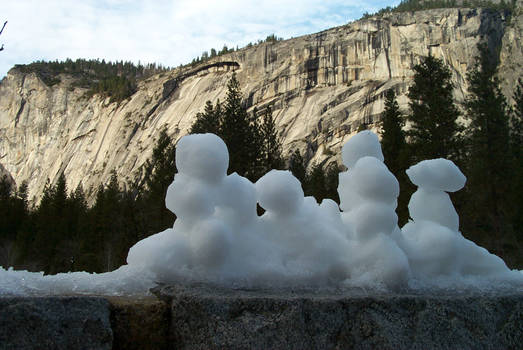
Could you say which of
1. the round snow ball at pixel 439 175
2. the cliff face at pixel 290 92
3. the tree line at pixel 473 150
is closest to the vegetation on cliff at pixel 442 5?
the cliff face at pixel 290 92

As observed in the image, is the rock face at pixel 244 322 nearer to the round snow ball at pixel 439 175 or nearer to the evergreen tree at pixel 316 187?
the round snow ball at pixel 439 175

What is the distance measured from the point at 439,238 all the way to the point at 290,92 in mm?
62105

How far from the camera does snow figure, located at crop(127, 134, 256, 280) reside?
88.0 inches

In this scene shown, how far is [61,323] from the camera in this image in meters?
1.57

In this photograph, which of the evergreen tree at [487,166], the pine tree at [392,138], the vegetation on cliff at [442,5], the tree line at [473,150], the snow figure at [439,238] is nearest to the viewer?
the snow figure at [439,238]

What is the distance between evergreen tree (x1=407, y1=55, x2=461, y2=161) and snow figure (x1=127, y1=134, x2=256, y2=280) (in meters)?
18.6

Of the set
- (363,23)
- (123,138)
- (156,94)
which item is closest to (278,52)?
(363,23)

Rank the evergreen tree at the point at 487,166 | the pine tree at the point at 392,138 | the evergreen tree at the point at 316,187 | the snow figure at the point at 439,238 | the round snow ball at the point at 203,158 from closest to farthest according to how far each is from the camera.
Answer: the round snow ball at the point at 203,158, the snow figure at the point at 439,238, the evergreen tree at the point at 487,166, the pine tree at the point at 392,138, the evergreen tree at the point at 316,187

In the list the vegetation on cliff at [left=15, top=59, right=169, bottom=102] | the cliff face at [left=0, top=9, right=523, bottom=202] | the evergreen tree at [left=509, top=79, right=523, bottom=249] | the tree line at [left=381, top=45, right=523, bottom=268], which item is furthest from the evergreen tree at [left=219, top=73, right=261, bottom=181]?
the vegetation on cliff at [left=15, top=59, right=169, bottom=102]

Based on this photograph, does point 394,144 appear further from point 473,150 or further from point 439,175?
point 439,175

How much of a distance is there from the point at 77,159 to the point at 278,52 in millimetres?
38886

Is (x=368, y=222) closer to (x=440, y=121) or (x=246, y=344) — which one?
(x=246, y=344)

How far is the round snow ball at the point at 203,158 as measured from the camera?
2.41 meters

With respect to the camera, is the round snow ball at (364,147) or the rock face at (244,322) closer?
the rock face at (244,322)
